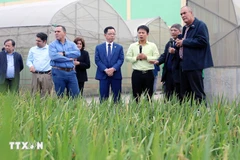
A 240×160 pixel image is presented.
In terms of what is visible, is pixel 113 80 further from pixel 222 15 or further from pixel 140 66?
pixel 222 15

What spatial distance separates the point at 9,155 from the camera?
42 centimetres

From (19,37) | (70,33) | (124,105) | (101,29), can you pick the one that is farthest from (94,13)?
(124,105)

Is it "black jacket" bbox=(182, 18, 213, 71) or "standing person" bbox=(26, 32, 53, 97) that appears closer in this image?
"black jacket" bbox=(182, 18, 213, 71)

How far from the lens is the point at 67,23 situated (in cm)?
1067

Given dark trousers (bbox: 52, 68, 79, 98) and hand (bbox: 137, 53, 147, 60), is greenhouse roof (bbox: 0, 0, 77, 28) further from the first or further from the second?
hand (bbox: 137, 53, 147, 60)

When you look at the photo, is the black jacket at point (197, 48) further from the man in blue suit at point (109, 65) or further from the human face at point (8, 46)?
the human face at point (8, 46)

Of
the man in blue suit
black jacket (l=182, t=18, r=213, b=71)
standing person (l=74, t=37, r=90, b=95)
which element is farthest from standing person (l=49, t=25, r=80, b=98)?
black jacket (l=182, t=18, r=213, b=71)

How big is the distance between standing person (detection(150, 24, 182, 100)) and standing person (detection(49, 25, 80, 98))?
2.98 ft

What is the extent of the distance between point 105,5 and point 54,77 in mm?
8071

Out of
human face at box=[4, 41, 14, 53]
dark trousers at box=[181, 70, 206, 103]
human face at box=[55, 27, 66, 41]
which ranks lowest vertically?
dark trousers at box=[181, 70, 206, 103]

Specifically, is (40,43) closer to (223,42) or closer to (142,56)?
(142,56)

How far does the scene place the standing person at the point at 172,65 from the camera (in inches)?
168

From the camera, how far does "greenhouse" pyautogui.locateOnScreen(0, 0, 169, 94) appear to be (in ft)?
34.0

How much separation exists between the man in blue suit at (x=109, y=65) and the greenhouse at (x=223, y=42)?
1741 millimetres
